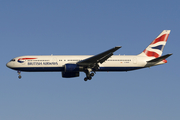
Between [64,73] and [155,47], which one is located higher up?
[155,47]

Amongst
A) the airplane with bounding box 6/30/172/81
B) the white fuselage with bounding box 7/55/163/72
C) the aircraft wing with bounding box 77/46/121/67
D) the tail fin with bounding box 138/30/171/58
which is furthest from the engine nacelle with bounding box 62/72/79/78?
the tail fin with bounding box 138/30/171/58

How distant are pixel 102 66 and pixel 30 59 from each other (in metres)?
12.1

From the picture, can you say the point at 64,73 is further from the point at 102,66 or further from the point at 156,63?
the point at 156,63

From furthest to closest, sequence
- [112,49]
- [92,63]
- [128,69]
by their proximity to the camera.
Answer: [128,69] → [92,63] → [112,49]

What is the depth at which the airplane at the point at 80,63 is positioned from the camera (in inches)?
2083

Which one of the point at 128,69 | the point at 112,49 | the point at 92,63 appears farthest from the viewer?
the point at 128,69

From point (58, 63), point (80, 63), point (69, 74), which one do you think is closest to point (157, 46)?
point (80, 63)

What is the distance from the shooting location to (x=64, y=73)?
187ft

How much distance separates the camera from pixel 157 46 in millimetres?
60156

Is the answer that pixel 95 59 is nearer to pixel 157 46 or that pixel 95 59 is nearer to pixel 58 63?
pixel 58 63

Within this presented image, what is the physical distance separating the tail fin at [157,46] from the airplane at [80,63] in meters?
1.46

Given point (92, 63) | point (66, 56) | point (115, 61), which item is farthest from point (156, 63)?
point (66, 56)

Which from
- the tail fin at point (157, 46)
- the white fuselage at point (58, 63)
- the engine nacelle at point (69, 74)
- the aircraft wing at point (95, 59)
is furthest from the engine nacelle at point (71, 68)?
the tail fin at point (157, 46)

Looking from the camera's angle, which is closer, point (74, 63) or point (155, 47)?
point (74, 63)
